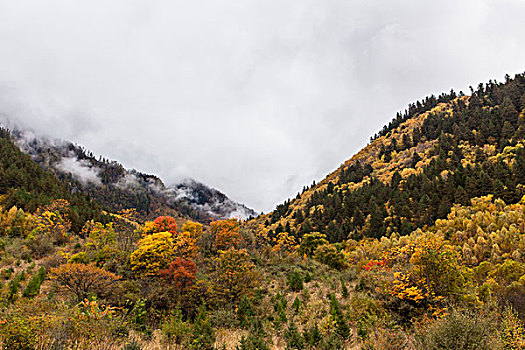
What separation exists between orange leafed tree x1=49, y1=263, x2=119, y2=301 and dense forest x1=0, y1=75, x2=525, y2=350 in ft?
0.29

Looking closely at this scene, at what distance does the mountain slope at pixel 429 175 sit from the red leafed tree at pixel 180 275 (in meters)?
32.3

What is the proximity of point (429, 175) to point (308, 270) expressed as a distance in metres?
34.9

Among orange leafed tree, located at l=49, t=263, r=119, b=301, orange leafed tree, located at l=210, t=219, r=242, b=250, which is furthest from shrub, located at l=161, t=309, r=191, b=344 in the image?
orange leafed tree, located at l=210, t=219, r=242, b=250

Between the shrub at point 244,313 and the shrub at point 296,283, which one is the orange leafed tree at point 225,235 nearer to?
the shrub at point 296,283

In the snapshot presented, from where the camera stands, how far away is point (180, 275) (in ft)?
55.3

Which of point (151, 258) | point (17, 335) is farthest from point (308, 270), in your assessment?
point (17, 335)

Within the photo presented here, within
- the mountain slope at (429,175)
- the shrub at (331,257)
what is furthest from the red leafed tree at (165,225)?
the mountain slope at (429,175)

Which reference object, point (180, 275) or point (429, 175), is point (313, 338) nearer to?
point (180, 275)

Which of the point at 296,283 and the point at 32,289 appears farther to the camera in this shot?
the point at 296,283

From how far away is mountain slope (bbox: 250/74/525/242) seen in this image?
38.8m

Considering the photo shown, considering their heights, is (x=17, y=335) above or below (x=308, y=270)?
below

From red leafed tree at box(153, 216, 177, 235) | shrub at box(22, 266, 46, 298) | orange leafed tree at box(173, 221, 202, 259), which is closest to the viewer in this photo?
→ shrub at box(22, 266, 46, 298)

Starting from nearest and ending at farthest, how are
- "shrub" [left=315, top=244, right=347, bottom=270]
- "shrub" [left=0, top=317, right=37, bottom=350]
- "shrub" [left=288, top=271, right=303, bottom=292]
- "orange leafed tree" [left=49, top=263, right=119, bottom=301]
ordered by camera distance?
"shrub" [left=0, top=317, right=37, bottom=350] → "orange leafed tree" [left=49, top=263, right=119, bottom=301] → "shrub" [left=288, top=271, right=303, bottom=292] → "shrub" [left=315, top=244, right=347, bottom=270]

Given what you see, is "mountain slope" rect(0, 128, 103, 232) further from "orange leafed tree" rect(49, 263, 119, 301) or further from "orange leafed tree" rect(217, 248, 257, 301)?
"orange leafed tree" rect(217, 248, 257, 301)
